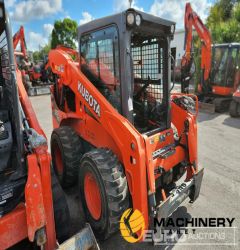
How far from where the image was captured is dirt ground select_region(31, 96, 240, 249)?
2.82 meters

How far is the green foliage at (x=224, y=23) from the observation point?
15.4 m

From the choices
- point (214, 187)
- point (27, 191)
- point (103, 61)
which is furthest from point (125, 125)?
point (214, 187)

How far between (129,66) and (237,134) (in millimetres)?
4796

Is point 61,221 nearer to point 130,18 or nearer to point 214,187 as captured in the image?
point 130,18

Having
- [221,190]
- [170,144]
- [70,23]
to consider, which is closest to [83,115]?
[170,144]

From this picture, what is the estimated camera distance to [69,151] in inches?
137

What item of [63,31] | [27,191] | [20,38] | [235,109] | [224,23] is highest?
[63,31]

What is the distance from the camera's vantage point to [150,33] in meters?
2.75

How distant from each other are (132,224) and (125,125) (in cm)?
99

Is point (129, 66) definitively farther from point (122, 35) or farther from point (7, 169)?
point (7, 169)

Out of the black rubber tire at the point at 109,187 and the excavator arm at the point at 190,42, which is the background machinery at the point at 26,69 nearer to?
the excavator arm at the point at 190,42

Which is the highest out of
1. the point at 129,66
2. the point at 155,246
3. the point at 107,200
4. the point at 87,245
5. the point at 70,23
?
Result: the point at 70,23

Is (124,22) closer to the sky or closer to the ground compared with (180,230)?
closer to the sky

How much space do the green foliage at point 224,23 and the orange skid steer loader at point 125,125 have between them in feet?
47.1
